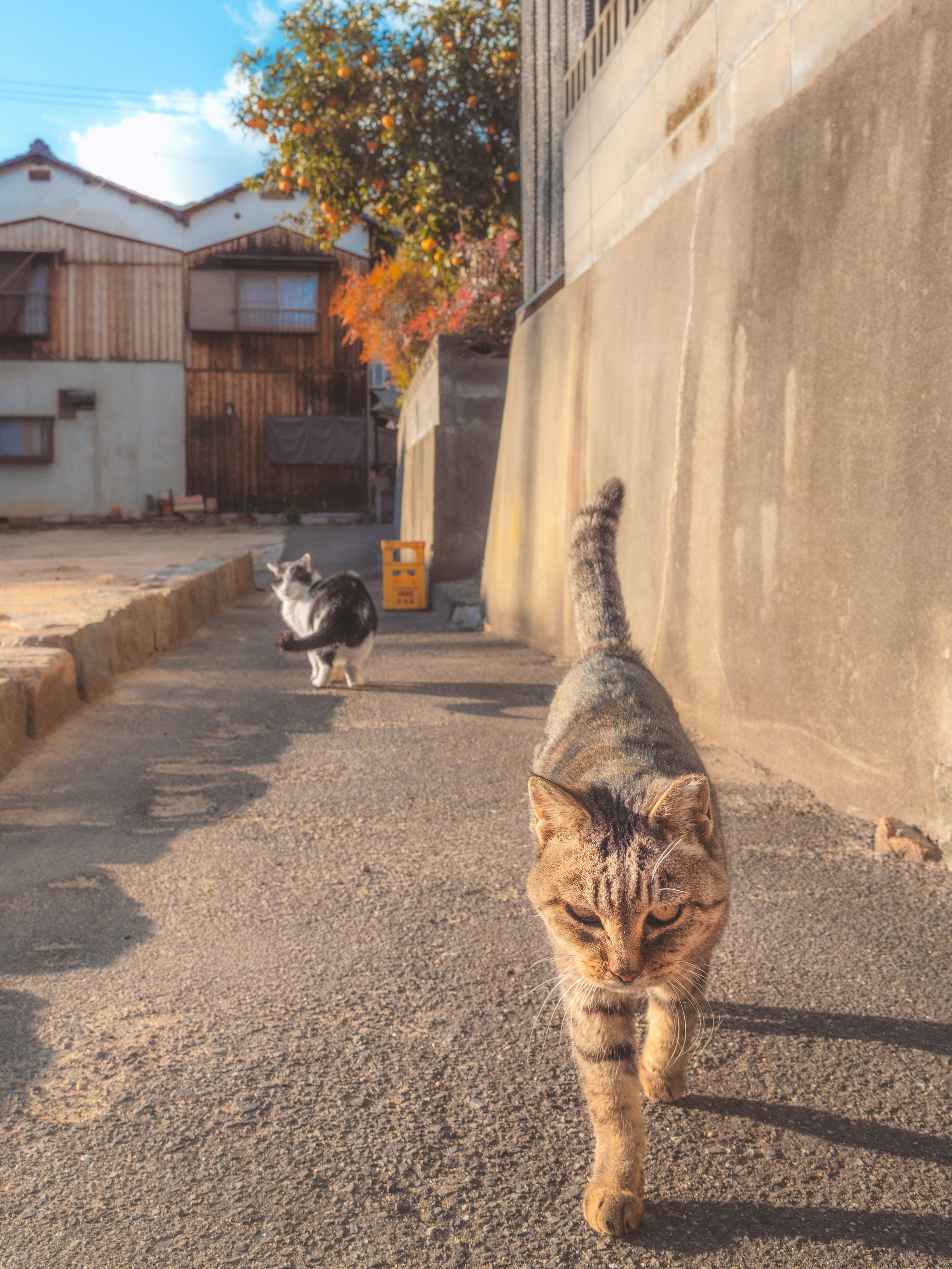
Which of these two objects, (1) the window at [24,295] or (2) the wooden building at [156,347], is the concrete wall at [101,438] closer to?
(2) the wooden building at [156,347]

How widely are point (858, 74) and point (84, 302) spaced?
1000 inches

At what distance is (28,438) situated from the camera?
2539 cm

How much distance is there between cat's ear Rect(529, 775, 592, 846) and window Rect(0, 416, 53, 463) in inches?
1037

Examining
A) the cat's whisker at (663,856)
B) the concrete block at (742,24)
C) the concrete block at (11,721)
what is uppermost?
the concrete block at (742,24)

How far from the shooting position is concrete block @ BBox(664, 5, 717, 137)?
14.8 ft

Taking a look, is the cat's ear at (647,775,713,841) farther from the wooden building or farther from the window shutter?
the window shutter

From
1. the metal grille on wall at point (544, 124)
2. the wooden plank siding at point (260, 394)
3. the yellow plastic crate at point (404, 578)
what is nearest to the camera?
the metal grille on wall at point (544, 124)

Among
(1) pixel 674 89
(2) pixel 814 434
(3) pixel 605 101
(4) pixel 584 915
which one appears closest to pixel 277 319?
(3) pixel 605 101

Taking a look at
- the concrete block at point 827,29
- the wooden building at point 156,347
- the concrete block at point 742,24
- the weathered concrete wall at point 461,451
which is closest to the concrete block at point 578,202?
the concrete block at point 742,24

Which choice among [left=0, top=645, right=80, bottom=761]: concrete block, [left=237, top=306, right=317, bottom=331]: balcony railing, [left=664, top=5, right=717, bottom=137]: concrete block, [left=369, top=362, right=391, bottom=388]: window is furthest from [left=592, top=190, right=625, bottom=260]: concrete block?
[left=237, top=306, right=317, bottom=331]: balcony railing

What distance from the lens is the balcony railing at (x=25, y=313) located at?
81.3 ft

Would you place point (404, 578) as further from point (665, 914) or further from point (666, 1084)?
point (665, 914)

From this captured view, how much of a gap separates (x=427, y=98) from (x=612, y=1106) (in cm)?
1098

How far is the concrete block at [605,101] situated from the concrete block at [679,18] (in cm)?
76
